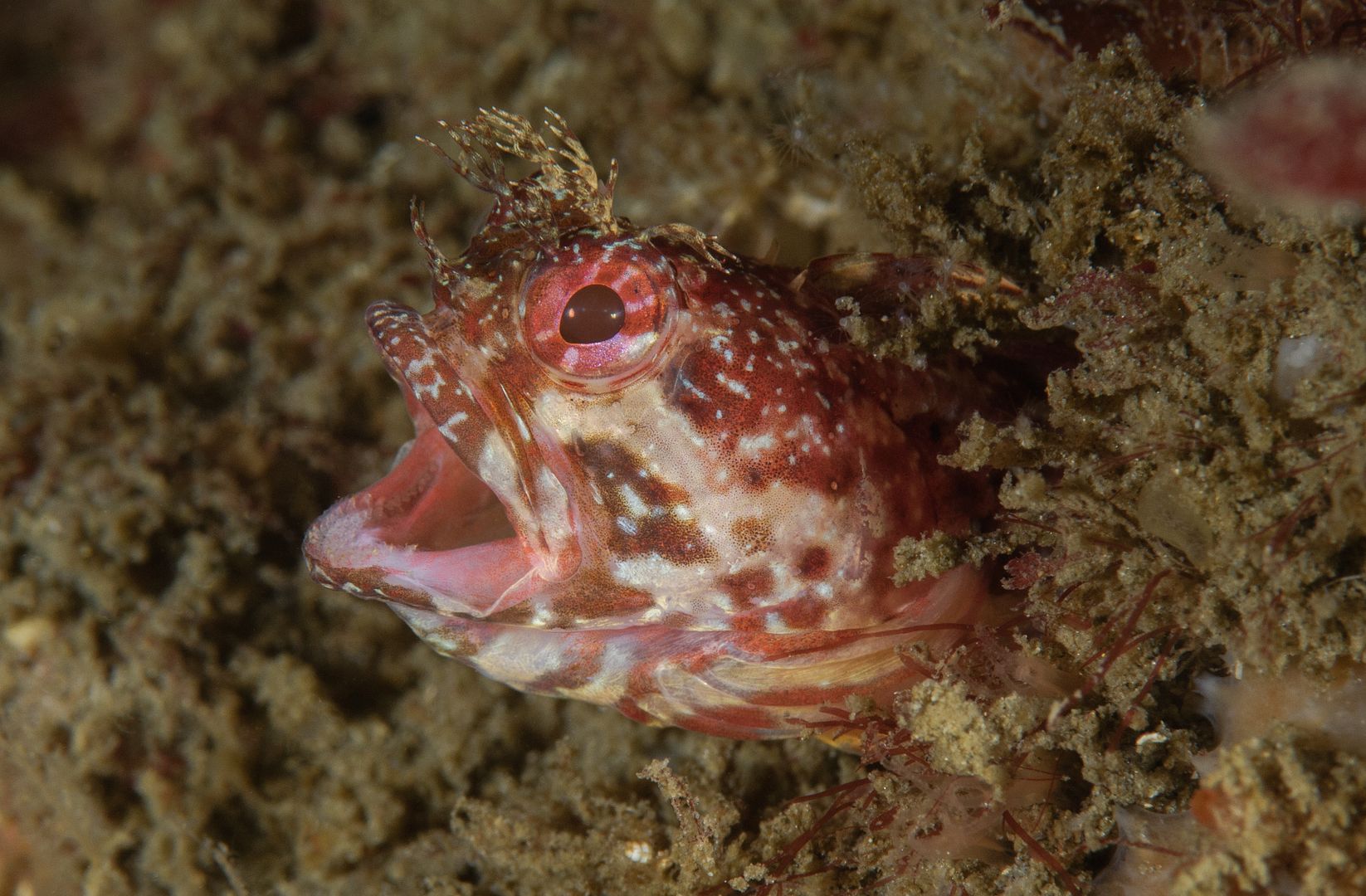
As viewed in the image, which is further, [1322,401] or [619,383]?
[619,383]

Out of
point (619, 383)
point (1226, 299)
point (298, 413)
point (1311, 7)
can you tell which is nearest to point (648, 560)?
point (619, 383)

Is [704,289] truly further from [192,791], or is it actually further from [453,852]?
[192,791]

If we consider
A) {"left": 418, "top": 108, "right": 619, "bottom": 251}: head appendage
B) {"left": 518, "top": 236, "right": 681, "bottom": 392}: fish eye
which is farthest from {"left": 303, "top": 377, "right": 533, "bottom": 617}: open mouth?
{"left": 418, "top": 108, "right": 619, "bottom": 251}: head appendage

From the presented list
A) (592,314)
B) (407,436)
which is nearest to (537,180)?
(592,314)

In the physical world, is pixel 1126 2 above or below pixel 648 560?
above

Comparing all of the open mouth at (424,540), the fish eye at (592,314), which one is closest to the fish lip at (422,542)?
the open mouth at (424,540)

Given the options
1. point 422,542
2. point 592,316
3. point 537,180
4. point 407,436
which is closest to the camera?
point 592,316

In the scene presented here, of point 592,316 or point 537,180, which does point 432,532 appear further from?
point 537,180
